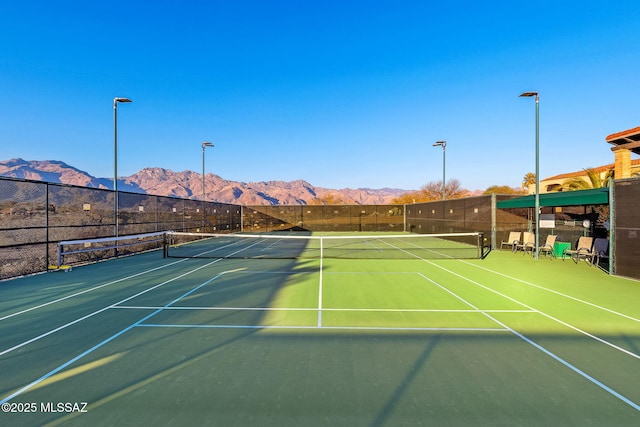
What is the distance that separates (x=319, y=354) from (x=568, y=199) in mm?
13523

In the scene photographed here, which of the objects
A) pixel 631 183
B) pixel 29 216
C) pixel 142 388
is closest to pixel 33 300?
pixel 142 388

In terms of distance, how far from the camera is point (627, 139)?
66.1ft

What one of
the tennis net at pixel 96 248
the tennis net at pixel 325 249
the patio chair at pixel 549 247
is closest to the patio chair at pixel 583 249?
the patio chair at pixel 549 247

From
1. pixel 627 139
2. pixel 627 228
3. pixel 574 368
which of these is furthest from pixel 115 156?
pixel 627 139

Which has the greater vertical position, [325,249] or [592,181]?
[592,181]

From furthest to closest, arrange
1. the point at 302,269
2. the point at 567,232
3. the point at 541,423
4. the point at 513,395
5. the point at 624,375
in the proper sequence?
the point at 567,232, the point at 302,269, the point at 624,375, the point at 513,395, the point at 541,423

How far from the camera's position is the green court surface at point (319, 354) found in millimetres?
3396

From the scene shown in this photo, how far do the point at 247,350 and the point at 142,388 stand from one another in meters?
1.49

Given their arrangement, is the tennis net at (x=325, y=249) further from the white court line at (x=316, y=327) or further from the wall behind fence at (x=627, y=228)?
the white court line at (x=316, y=327)

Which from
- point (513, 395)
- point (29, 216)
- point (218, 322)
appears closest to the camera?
point (513, 395)

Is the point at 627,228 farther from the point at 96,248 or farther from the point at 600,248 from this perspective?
the point at 96,248

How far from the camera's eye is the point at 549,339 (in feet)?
17.2

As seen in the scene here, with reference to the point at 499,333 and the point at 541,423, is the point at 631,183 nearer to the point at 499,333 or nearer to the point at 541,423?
the point at 499,333

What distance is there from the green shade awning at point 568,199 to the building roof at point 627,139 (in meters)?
9.14
